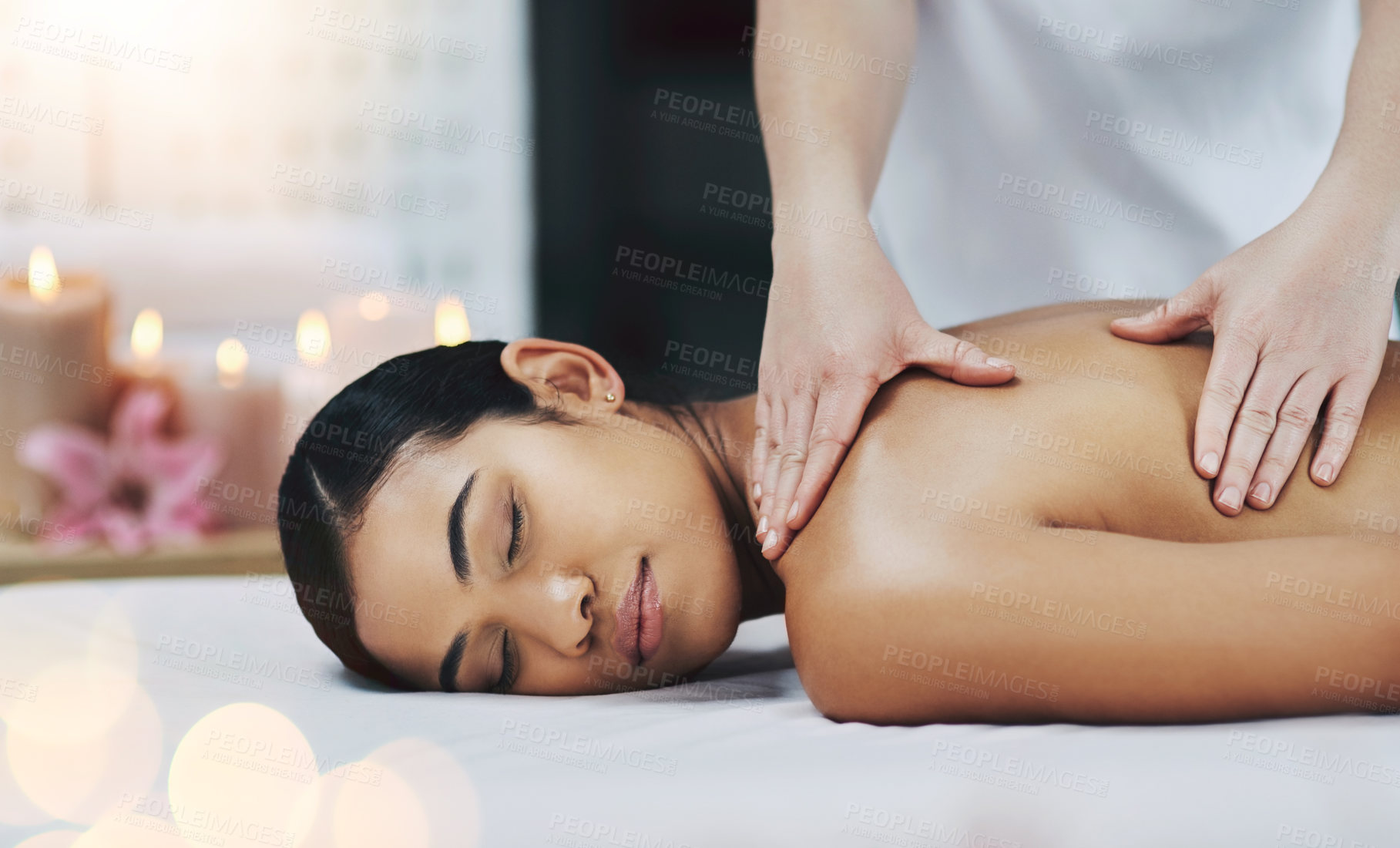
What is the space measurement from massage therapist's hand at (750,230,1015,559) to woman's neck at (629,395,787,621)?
0.07 metres

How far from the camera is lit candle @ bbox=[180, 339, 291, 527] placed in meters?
1.57

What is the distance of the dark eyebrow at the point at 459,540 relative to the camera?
0.94 meters

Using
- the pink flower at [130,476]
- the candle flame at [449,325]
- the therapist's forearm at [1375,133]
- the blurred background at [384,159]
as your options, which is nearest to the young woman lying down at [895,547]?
the therapist's forearm at [1375,133]

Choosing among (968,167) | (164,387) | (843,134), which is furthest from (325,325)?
(968,167)

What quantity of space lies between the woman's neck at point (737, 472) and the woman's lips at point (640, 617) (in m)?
0.13

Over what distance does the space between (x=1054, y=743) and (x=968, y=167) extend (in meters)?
1.07

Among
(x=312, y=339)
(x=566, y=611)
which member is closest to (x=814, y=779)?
(x=566, y=611)

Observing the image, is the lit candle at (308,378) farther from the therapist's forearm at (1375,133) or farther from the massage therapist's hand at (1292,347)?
the therapist's forearm at (1375,133)

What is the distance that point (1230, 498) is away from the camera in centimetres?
86

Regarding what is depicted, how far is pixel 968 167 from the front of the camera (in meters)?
1.58

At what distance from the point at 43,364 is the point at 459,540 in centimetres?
94

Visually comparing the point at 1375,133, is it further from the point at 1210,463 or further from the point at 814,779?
the point at 814,779

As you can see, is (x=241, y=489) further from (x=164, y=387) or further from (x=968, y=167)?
(x=968, y=167)

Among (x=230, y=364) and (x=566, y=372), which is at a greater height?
(x=566, y=372)
